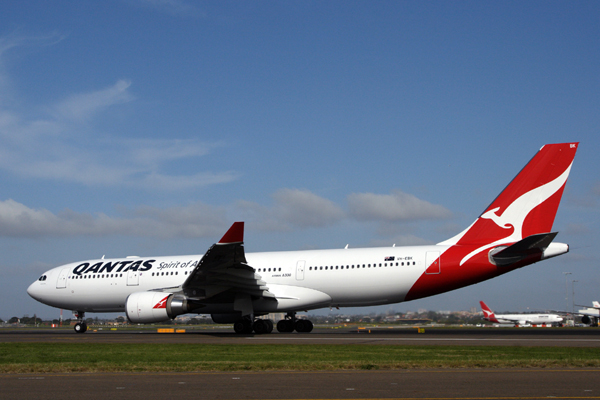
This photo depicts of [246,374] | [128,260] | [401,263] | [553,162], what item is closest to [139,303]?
[128,260]

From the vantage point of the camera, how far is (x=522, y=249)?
21594mm

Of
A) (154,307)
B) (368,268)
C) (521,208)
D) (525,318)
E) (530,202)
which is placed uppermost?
(530,202)

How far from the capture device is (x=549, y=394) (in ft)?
24.7

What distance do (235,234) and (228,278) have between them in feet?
11.7

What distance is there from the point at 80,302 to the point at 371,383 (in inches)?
951

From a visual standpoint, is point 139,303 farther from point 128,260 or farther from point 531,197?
point 531,197

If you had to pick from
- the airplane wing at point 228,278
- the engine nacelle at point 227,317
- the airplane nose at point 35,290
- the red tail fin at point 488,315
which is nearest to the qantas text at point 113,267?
the airplane nose at point 35,290

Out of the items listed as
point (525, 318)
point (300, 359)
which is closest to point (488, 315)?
point (525, 318)

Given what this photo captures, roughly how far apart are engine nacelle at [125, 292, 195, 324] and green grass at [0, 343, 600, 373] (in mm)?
7308

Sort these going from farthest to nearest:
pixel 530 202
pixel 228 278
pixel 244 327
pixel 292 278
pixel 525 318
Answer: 1. pixel 525 318
2. pixel 292 278
3. pixel 244 327
4. pixel 530 202
5. pixel 228 278

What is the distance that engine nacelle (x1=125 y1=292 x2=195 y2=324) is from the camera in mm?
22656

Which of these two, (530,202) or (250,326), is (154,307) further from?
(530,202)

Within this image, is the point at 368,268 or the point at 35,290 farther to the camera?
the point at 35,290

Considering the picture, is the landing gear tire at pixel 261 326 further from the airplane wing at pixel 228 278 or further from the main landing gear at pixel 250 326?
the airplane wing at pixel 228 278
